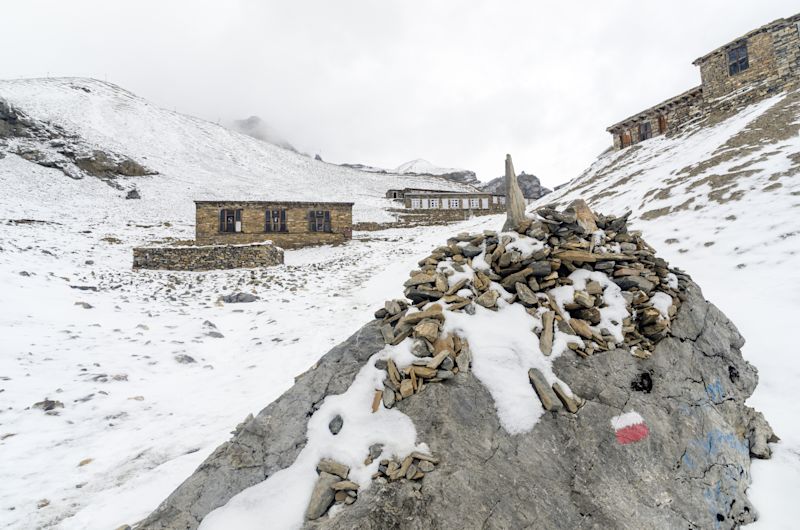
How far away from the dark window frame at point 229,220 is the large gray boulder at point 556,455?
95.4ft

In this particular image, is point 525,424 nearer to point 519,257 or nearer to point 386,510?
point 386,510

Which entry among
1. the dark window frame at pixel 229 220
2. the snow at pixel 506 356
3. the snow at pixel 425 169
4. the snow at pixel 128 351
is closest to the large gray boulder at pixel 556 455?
the snow at pixel 506 356

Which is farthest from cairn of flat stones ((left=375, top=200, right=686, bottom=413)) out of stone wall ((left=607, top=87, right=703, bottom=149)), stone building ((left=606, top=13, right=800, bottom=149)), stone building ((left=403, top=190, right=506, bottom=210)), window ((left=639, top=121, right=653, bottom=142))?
stone building ((left=403, top=190, right=506, bottom=210))

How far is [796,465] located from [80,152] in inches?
3011

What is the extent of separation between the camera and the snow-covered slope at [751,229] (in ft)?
17.1

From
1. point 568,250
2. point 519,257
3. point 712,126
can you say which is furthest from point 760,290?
point 712,126

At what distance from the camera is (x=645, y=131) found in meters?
38.3

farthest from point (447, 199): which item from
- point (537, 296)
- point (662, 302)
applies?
point (537, 296)

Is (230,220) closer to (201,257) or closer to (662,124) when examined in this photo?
(201,257)

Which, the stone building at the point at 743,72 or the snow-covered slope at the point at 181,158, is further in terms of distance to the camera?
the snow-covered slope at the point at 181,158

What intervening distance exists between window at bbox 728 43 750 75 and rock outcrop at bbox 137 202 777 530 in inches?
1477

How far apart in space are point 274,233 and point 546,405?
98.9ft

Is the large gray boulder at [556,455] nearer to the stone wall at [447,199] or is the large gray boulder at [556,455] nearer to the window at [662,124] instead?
the window at [662,124]

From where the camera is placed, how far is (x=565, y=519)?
3229 millimetres
